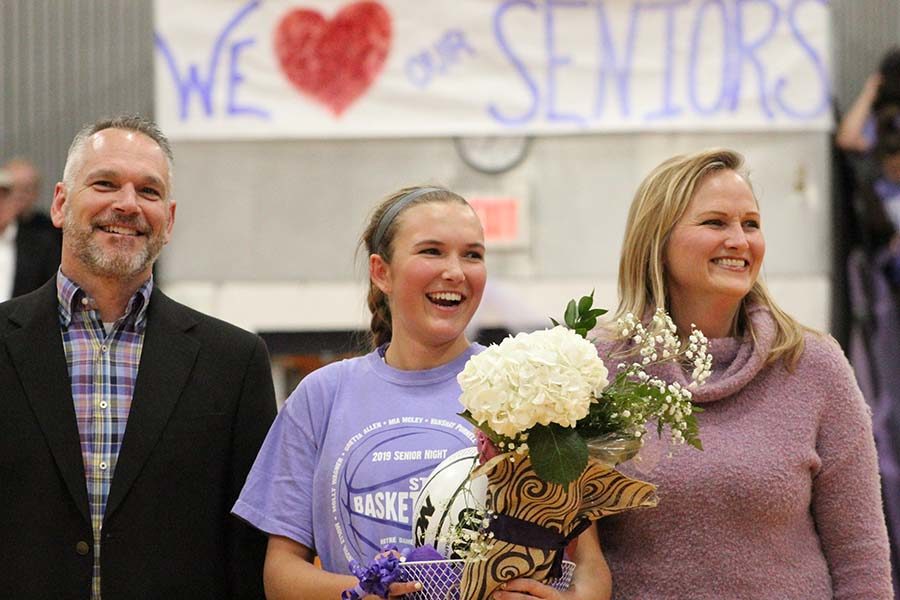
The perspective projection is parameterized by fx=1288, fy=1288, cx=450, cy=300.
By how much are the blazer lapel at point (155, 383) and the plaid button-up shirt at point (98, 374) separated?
0.03m

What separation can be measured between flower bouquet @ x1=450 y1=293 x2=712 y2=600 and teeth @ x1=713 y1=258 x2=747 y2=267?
378mm

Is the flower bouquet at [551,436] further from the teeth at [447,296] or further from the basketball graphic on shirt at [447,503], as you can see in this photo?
the teeth at [447,296]

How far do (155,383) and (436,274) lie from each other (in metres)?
0.67

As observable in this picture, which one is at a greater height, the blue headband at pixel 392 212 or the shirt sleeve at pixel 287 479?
the blue headband at pixel 392 212

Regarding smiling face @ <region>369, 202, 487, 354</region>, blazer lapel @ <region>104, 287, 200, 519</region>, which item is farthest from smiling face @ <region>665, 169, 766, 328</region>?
blazer lapel @ <region>104, 287, 200, 519</region>

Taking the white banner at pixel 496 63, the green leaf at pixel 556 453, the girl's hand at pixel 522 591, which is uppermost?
the white banner at pixel 496 63

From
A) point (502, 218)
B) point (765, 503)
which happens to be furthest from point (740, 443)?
point (502, 218)

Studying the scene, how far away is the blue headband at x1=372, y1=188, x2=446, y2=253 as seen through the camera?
8.99 ft

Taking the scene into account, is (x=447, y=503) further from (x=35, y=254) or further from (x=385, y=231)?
(x=35, y=254)

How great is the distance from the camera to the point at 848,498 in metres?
2.59

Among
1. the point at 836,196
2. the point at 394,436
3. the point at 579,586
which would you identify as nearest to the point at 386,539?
the point at 394,436

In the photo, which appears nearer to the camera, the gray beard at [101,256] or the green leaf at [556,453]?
the green leaf at [556,453]

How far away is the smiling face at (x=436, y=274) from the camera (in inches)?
103

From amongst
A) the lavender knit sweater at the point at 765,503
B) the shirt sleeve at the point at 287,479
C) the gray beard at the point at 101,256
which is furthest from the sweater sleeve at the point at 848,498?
the gray beard at the point at 101,256
